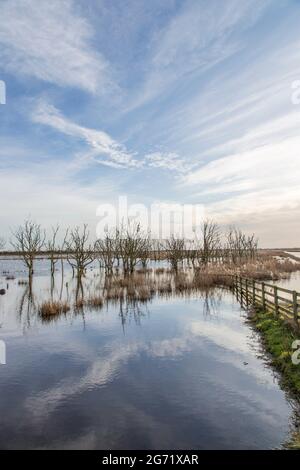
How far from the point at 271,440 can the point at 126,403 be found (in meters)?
3.38

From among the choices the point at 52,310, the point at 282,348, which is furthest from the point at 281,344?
the point at 52,310

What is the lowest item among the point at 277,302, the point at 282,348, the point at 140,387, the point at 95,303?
the point at 140,387

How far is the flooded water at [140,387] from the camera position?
7055 millimetres

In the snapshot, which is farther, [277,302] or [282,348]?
[277,302]

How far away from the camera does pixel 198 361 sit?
1173 centimetres

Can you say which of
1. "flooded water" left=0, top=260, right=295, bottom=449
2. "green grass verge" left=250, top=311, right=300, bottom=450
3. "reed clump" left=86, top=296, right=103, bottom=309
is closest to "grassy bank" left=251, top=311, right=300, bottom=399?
"green grass verge" left=250, top=311, right=300, bottom=450

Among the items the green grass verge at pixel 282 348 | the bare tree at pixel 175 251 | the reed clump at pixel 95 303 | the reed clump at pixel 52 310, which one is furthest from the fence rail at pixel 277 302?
the bare tree at pixel 175 251

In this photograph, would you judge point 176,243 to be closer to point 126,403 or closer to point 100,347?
point 100,347

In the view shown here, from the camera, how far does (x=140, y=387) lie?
31.6ft

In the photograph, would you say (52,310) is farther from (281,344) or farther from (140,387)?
(281,344)

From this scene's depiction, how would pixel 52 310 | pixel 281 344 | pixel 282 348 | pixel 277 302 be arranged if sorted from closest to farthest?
pixel 282 348 < pixel 281 344 < pixel 277 302 < pixel 52 310

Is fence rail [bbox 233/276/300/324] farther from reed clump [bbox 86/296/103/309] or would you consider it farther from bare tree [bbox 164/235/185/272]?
bare tree [bbox 164/235/185/272]

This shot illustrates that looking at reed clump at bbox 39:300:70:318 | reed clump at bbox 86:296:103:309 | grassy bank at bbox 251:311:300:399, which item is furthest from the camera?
reed clump at bbox 86:296:103:309

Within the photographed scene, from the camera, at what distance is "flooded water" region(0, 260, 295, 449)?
7.05m
